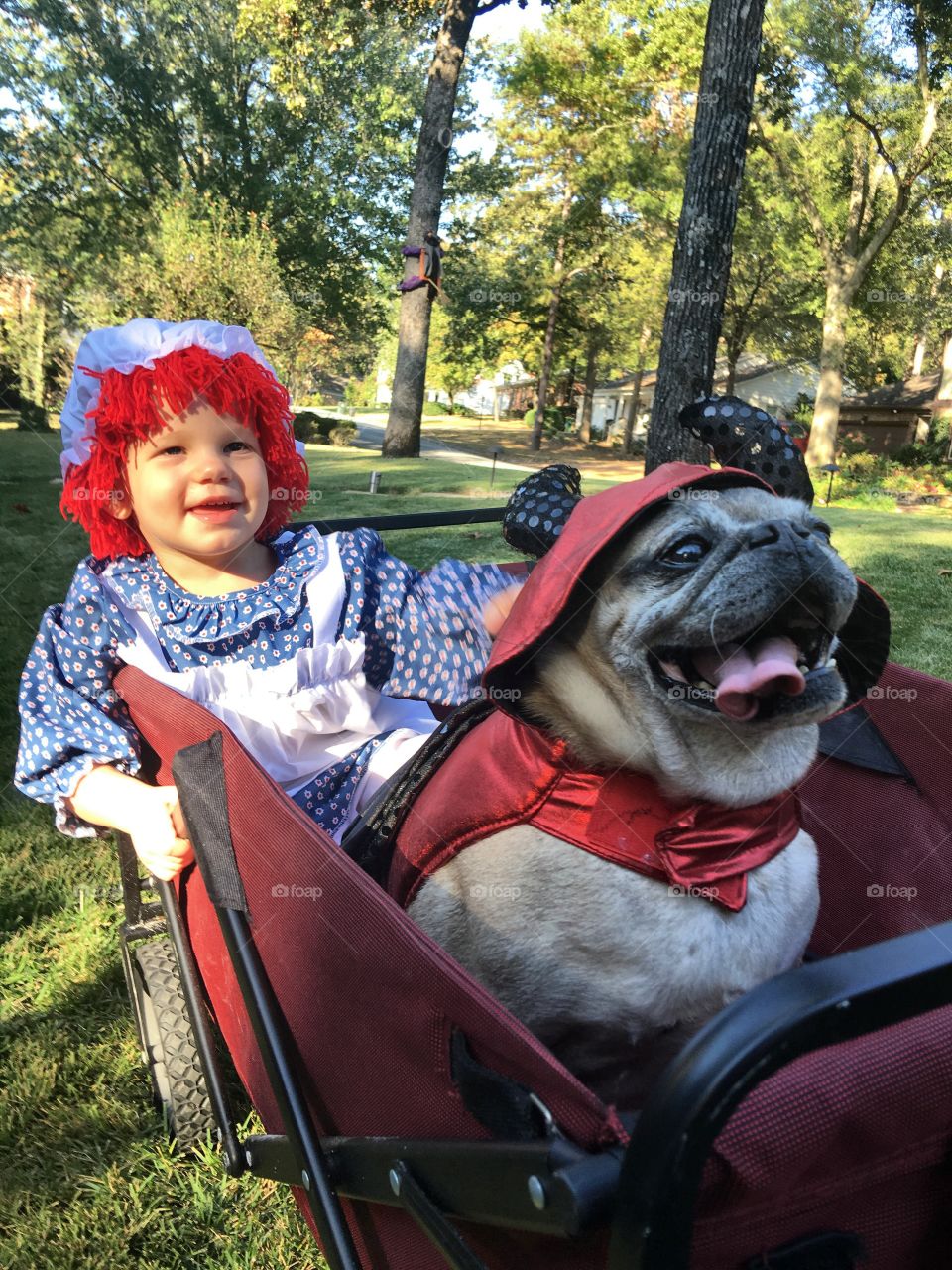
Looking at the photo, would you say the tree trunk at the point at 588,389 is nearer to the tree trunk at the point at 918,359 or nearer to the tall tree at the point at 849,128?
the tall tree at the point at 849,128

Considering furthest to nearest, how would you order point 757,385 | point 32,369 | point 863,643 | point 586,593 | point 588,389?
point 757,385
point 588,389
point 32,369
point 863,643
point 586,593

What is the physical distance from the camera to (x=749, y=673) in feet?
4.25

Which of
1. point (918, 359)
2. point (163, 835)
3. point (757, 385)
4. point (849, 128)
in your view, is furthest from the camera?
point (918, 359)

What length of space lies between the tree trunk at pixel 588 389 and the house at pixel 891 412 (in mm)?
9627

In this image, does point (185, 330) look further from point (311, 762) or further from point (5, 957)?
point (5, 957)

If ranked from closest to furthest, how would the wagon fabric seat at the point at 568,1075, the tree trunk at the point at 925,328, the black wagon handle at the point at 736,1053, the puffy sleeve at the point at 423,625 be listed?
the black wagon handle at the point at 736,1053, the wagon fabric seat at the point at 568,1075, the puffy sleeve at the point at 423,625, the tree trunk at the point at 925,328

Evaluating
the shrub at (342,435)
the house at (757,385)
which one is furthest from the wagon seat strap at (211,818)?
the house at (757,385)

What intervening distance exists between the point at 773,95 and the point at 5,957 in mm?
21829

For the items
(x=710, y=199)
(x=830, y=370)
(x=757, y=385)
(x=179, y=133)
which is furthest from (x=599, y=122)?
(x=710, y=199)

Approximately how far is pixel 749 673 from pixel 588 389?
38.0 metres

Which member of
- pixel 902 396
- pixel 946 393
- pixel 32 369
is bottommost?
pixel 32 369

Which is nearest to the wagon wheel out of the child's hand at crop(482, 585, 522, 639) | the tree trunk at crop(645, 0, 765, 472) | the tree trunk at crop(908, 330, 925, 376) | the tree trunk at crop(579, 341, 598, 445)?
the child's hand at crop(482, 585, 522, 639)

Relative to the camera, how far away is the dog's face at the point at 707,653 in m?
1.28

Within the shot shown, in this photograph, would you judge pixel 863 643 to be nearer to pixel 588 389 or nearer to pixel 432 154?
pixel 432 154
